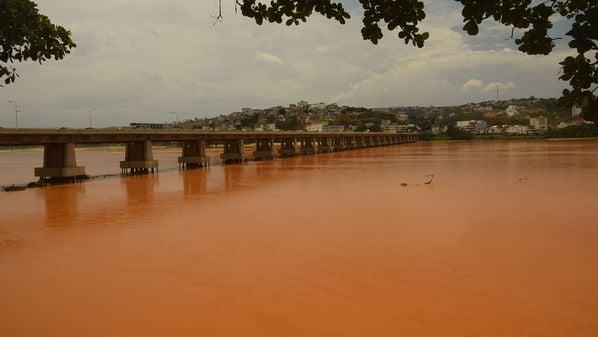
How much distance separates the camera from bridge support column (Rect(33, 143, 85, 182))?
40.4 metres

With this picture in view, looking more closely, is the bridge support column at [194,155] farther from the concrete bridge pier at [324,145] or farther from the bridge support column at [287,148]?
the concrete bridge pier at [324,145]

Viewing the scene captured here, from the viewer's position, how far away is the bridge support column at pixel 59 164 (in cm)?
4041

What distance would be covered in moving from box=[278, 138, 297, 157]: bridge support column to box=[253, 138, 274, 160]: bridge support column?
7.64 metres

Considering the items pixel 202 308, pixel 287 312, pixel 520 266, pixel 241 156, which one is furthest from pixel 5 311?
pixel 241 156

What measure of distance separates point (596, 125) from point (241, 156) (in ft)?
219

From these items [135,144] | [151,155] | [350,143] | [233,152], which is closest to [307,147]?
[350,143]

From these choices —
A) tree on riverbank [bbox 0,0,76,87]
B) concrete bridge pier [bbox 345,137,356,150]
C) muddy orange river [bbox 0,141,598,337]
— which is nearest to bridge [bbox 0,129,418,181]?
muddy orange river [bbox 0,141,598,337]

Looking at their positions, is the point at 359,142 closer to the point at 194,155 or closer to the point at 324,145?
the point at 324,145

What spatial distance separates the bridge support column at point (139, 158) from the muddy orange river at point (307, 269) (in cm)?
2581

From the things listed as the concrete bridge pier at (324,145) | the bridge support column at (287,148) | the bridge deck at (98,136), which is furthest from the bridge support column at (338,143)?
the bridge deck at (98,136)

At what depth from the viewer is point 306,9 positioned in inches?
208

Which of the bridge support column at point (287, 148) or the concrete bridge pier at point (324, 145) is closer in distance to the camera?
the bridge support column at point (287, 148)

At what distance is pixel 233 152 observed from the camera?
70812 millimetres

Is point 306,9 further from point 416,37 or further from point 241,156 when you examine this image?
point 241,156
